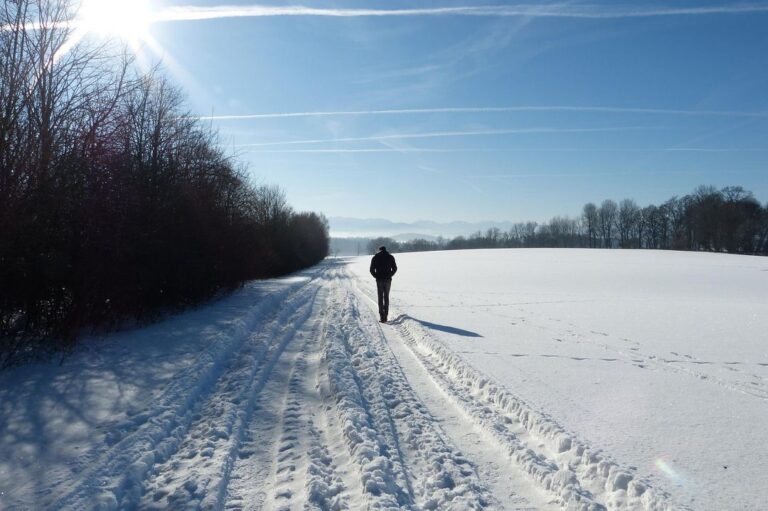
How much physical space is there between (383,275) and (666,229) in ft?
359

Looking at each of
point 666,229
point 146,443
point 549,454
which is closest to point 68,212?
point 146,443

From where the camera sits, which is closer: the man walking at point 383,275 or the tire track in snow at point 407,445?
the tire track in snow at point 407,445

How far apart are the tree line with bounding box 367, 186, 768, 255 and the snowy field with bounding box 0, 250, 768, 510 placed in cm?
5497

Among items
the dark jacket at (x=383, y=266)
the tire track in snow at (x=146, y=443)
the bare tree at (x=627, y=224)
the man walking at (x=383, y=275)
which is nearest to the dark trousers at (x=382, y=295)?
the man walking at (x=383, y=275)

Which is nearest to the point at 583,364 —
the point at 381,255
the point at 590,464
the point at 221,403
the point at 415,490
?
the point at 590,464

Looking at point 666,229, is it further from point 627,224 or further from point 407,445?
point 407,445

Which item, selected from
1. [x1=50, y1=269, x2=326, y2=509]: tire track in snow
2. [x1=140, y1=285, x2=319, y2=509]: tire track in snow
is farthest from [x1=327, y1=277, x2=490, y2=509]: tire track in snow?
[x1=50, y1=269, x2=326, y2=509]: tire track in snow

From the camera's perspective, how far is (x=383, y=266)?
39.4 feet

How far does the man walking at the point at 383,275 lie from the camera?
11.8 metres

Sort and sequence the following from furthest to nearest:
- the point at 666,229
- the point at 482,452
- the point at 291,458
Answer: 1. the point at 666,229
2. the point at 482,452
3. the point at 291,458

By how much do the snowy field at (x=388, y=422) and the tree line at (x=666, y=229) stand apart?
55.0 m

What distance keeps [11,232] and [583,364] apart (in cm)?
906

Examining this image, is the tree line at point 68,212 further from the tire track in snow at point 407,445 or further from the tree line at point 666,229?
the tree line at point 666,229

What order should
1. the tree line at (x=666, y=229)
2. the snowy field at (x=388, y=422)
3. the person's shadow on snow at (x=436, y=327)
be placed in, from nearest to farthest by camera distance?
1. the snowy field at (x=388, y=422)
2. the person's shadow on snow at (x=436, y=327)
3. the tree line at (x=666, y=229)
